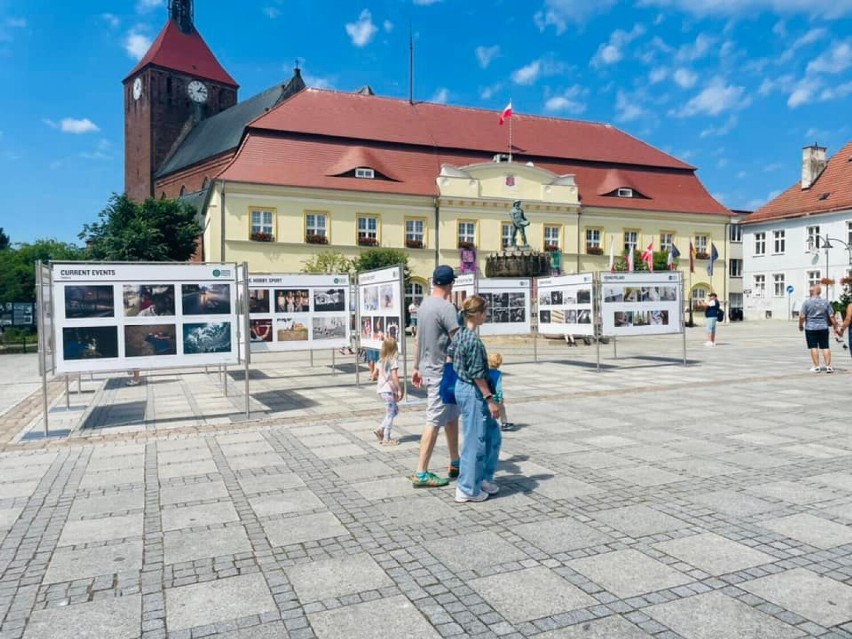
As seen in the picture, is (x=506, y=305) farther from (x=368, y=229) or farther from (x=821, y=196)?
(x=821, y=196)

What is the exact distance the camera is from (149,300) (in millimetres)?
9750

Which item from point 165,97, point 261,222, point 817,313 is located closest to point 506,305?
point 817,313

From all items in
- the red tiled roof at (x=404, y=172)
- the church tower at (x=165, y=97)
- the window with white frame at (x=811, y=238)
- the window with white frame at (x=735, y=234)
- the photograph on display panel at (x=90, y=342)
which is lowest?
the photograph on display panel at (x=90, y=342)

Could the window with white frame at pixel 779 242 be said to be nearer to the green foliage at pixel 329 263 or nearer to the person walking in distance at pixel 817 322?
the green foliage at pixel 329 263

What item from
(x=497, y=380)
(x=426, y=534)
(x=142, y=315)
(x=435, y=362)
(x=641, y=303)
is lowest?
(x=426, y=534)

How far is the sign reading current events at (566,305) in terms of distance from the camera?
15839mm

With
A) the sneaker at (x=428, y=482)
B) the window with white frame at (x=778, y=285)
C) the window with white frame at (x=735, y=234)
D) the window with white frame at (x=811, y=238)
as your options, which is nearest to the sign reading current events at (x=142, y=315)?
the sneaker at (x=428, y=482)

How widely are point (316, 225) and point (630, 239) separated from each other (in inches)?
885

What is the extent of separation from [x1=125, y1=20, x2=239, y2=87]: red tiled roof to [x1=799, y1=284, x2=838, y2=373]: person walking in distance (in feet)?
201

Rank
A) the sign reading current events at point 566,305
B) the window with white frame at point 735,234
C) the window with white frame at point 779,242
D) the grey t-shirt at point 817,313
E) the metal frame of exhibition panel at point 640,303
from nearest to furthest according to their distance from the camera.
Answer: the grey t-shirt at point 817,313
the metal frame of exhibition panel at point 640,303
the sign reading current events at point 566,305
the window with white frame at point 779,242
the window with white frame at point 735,234

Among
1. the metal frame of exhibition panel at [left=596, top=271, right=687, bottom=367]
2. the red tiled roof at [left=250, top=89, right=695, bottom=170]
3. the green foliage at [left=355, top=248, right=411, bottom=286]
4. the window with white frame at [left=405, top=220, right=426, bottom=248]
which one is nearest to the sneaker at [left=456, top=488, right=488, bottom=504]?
the metal frame of exhibition panel at [left=596, top=271, right=687, bottom=367]

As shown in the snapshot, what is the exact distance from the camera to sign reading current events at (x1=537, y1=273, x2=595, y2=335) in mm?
15839

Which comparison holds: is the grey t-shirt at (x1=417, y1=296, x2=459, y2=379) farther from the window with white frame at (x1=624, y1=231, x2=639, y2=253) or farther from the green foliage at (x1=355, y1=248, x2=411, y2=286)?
the window with white frame at (x1=624, y1=231, x2=639, y2=253)

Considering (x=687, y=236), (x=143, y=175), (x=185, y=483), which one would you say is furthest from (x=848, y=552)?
(x=143, y=175)
